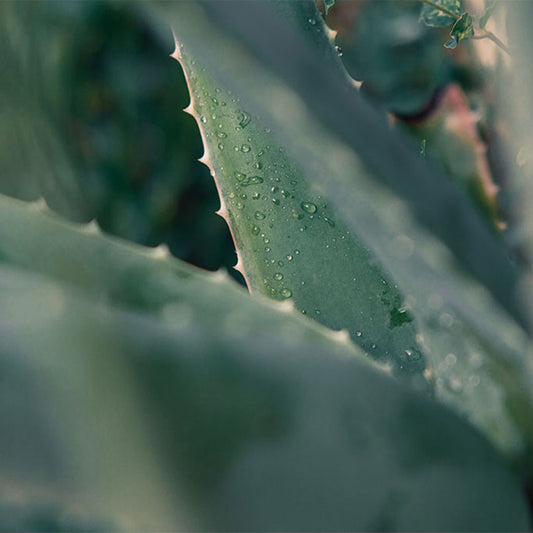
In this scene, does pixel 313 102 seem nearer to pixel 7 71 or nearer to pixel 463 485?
pixel 463 485

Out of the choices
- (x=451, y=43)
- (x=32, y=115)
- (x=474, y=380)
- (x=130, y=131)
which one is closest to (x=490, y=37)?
(x=451, y=43)

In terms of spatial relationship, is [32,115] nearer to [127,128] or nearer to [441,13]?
[127,128]

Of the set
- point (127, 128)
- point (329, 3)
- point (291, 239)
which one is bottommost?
point (127, 128)

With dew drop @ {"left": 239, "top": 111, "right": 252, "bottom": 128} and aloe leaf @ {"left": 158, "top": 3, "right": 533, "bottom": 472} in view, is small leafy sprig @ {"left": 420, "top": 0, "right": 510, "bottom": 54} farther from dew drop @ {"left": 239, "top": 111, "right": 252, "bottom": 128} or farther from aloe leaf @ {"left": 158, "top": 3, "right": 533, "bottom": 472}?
aloe leaf @ {"left": 158, "top": 3, "right": 533, "bottom": 472}

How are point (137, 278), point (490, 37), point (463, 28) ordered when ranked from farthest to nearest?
point (463, 28), point (490, 37), point (137, 278)

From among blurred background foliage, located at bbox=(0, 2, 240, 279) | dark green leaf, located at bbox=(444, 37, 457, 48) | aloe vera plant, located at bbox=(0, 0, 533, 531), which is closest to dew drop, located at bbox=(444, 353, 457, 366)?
aloe vera plant, located at bbox=(0, 0, 533, 531)

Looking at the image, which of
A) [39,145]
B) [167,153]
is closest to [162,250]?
[39,145]
